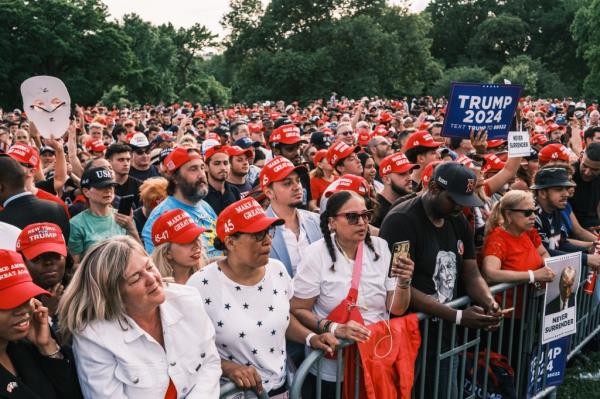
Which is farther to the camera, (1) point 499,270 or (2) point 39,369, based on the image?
(1) point 499,270

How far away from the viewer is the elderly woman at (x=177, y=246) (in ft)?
13.3

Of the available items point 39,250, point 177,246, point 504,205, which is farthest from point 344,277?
point 39,250

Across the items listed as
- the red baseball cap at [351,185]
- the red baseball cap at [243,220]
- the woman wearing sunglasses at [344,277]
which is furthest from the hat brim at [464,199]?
the red baseball cap at [243,220]

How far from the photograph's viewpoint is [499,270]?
4707 millimetres

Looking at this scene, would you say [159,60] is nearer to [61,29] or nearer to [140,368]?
[61,29]

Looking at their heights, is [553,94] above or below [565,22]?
below

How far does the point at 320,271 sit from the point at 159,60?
69.0m

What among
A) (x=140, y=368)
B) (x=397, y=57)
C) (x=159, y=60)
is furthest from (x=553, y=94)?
(x=140, y=368)

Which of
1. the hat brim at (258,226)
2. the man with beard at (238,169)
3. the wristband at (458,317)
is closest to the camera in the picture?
the hat brim at (258,226)

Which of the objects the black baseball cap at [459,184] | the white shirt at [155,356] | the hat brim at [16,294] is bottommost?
the white shirt at [155,356]

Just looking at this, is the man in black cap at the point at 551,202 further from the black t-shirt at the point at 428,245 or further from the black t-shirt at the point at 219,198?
the black t-shirt at the point at 219,198

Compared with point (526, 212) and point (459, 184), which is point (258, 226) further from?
point (526, 212)

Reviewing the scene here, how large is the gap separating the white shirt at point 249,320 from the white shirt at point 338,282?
350mm

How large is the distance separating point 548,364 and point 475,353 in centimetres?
117
